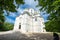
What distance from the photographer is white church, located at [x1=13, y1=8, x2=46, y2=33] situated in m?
45.5

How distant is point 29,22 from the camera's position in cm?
4731

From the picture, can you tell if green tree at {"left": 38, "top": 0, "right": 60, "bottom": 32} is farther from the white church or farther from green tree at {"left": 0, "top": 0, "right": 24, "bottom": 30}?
the white church

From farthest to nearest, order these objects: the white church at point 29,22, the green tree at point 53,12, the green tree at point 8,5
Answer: the white church at point 29,22 < the green tree at point 8,5 < the green tree at point 53,12

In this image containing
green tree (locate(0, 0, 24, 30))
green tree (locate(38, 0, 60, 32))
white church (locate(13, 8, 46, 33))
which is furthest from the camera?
white church (locate(13, 8, 46, 33))

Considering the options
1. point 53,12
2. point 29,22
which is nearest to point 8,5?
point 53,12

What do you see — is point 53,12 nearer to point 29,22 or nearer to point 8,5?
point 8,5

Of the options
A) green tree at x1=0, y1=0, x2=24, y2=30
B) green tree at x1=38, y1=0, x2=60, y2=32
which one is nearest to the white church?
green tree at x1=0, y1=0, x2=24, y2=30

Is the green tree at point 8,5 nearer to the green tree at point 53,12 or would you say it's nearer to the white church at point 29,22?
the green tree at point 53,12

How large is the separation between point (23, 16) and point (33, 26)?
5938 mm

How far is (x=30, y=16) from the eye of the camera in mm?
48500

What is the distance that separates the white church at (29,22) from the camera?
4547cm

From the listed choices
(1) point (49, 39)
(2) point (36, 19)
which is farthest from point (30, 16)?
(1) point (49, 39)

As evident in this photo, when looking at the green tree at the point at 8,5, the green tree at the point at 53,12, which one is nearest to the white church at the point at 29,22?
the green tree at the point at 8,5

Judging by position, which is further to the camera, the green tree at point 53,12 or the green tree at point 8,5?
the green tree at point 8,5
